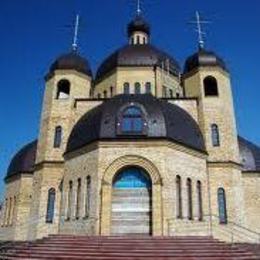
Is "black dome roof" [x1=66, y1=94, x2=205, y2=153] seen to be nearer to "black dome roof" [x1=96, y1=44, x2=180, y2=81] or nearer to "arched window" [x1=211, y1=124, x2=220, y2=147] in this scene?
"arched window" [x1=211, y1=124, x2=220, y2=147]

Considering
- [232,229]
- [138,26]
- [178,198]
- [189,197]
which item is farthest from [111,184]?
[138,26]

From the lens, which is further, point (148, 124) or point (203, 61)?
point (203, 61)

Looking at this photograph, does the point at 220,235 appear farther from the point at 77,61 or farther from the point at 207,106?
the point at 77,61

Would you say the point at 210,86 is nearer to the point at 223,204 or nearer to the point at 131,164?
the point at 223,204

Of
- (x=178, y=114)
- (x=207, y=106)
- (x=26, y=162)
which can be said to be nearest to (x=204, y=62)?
(x=207, y=106)

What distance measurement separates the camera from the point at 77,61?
26297 mm

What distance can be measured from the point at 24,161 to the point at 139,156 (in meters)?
14.1

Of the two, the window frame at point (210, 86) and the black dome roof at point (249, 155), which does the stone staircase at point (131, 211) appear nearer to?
the window frame at point (210, 86)

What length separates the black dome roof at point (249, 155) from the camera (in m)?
25.6

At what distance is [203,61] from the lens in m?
24.9

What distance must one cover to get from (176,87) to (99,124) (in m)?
9.92

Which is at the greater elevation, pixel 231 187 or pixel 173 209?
pixel 231 187

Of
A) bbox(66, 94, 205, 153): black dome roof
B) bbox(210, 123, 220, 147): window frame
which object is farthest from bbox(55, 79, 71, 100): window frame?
bbox(210, 123, 220, 147): window frame

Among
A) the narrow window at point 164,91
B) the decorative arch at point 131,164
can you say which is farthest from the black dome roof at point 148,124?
the narrow window at point 164,91
